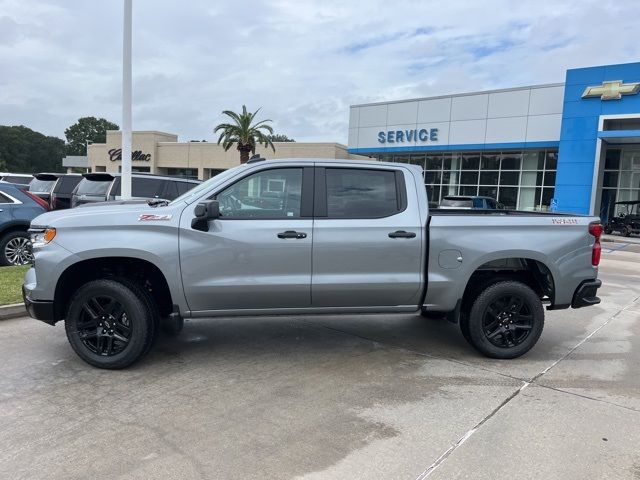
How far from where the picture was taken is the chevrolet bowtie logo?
2366 centimetres

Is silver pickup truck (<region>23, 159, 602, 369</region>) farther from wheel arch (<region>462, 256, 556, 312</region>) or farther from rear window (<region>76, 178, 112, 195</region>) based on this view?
rear window (<region>76, 178, 112, 195</region>)

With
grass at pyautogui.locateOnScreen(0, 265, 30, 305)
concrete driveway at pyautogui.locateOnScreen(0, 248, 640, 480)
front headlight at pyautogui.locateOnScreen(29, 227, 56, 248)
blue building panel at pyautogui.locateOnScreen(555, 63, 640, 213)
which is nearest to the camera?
concrete driveway at pyautogui.locateOnScreen(0, 248, 640, 480)

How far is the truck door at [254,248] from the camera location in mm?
4609

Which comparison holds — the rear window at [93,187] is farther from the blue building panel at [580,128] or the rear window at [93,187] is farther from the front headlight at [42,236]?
the blue building panel at [580,128]

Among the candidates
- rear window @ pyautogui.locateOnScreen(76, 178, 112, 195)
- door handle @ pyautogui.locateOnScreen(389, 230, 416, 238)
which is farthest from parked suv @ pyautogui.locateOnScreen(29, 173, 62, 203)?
door handle @ pyautogui.locateOnScreen(389, 230, 416, 238)

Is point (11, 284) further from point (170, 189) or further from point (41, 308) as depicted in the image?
point (170, 189)

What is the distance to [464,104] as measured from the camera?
28.8 metres

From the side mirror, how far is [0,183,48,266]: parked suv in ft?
19.1

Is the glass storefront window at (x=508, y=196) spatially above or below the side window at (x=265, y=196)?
above

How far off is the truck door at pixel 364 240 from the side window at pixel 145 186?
824 centimetres

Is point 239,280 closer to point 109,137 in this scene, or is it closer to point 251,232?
point 251,232

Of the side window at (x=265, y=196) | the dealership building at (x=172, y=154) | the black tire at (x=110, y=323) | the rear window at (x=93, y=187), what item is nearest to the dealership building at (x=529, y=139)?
the dealership building at (x=172, y=154)

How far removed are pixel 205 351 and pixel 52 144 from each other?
120 metres

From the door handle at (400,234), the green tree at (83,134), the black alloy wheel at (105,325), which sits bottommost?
→ the black alloy wheel at (105,325)
